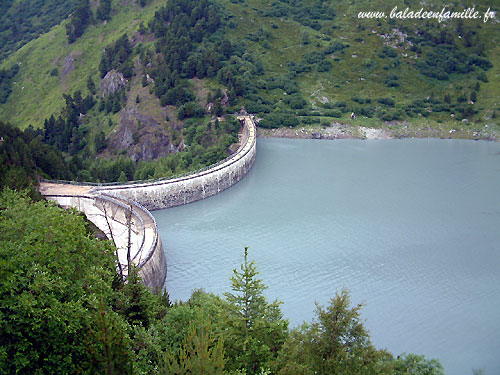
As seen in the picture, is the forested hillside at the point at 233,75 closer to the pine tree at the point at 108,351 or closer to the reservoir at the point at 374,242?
the reservoir at the point at 374,242

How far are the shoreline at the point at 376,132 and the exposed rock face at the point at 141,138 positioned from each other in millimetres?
13922

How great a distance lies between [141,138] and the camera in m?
76.8

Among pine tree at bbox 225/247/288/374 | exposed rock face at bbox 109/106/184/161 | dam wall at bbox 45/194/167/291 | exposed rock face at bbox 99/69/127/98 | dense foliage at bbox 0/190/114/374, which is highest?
dense foliage at bbox 0/190/114/374

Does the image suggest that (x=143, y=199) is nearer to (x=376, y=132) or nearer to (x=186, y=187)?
(x=186, y=187)

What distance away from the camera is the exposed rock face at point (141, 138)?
7500cm

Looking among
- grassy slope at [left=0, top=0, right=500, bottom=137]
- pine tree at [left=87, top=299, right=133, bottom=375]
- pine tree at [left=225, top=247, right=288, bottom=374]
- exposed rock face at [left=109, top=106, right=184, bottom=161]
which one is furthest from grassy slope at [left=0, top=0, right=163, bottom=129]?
pine tree at [left=87, top=299, right=133, bottom=375]

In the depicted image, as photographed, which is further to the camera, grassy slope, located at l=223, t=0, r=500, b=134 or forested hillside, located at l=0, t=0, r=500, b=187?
grassy slope, located at l=223, t=0, r=500, b=134

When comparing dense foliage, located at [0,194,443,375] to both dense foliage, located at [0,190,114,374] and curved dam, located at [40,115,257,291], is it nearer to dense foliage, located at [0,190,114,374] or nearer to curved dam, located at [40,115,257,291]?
dense foliage, located at [0,190,114,374]

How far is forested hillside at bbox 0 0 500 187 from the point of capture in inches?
3135

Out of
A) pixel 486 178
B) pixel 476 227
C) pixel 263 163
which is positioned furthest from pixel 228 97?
pixel 476 227

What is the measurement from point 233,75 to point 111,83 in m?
19.8

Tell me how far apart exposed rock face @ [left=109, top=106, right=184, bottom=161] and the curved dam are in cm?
1368

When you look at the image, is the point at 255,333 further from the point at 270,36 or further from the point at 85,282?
the point at 270,36

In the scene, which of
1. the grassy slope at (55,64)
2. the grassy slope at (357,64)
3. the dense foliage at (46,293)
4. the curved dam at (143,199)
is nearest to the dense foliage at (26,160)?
the curved dam at (143,199)
